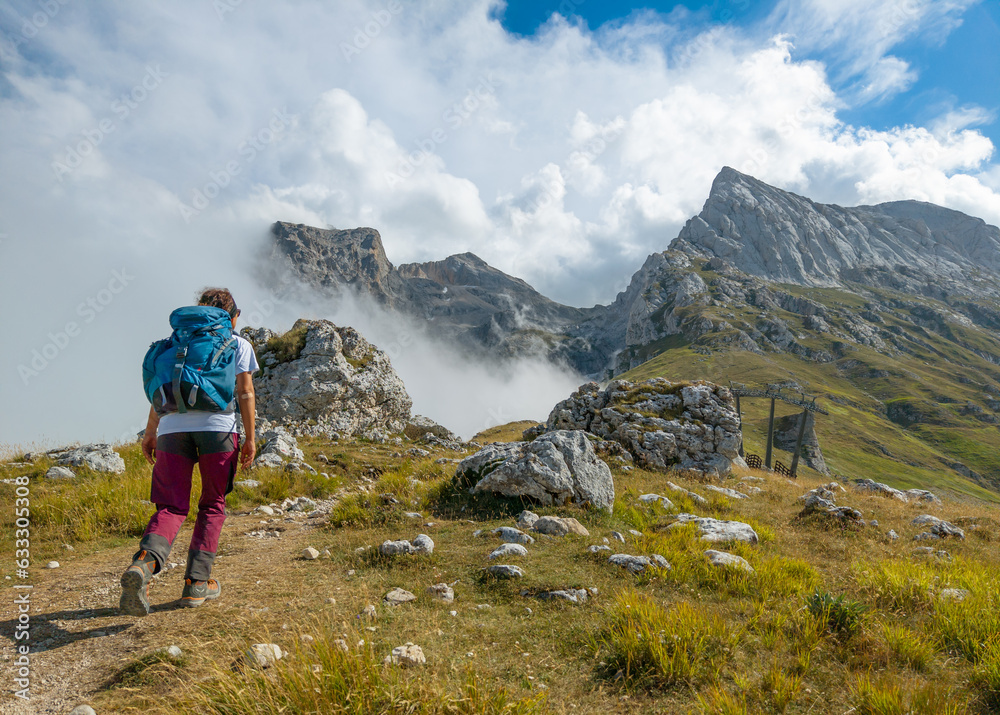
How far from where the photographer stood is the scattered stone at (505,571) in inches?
248

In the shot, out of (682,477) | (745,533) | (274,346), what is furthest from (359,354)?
(745,533)

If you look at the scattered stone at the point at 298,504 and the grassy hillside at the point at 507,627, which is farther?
the scattered stone at the point at 298,504

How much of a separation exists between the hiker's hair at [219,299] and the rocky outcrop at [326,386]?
694 inches

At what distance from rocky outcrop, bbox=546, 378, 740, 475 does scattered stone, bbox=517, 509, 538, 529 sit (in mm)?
9828

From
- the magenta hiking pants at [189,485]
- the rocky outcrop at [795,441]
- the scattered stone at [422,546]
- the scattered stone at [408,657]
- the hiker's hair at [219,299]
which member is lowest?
the rocky outcrop at [795,441]

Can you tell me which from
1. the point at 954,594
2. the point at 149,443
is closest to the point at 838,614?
the point at 954,594

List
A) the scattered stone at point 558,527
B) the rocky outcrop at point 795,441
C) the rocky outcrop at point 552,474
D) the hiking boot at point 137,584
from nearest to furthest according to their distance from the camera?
the hiking boot at point 137,584 → the scattered stone at point 558,527 → the rocky outcrop at point 552,474 → the rocky outcrop at point 795,441

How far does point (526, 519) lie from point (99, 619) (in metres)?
6.37

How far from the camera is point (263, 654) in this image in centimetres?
359

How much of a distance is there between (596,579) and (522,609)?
1.49 m

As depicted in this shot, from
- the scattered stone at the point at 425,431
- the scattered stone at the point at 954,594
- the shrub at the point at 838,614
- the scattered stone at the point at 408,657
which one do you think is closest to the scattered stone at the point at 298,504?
the scattered stone at the point at 408,657

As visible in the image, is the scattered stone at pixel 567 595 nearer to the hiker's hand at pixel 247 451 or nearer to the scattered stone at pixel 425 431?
the hiker's hand at pixel 247 451

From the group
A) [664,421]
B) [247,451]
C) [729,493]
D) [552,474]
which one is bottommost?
[729,493]

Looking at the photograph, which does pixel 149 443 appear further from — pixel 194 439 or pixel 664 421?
pixel 664 421
